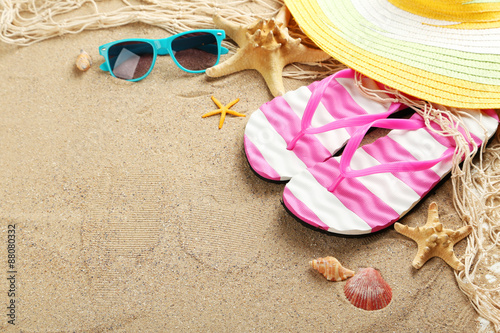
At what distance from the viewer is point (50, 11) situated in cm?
172

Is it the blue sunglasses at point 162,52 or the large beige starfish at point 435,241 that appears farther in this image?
the blue sunglasses at point 162,52

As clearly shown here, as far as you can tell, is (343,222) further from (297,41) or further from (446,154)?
(297,41)

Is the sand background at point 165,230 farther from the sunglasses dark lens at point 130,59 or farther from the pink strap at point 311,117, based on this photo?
the pink strap at point 311,117

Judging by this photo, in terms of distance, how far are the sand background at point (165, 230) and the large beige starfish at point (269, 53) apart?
5 centimetres

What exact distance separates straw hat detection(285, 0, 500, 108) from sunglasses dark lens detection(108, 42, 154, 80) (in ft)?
1.96

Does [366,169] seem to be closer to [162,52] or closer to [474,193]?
[474,193]

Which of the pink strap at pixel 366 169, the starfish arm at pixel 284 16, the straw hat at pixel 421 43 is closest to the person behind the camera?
the pink strap at pixel 366 169

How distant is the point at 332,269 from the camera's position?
115 cm

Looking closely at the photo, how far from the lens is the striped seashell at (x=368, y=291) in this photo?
1.12 meters

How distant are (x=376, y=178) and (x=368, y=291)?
344 millimetres

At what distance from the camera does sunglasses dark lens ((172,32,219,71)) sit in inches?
62.7

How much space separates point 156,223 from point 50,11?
1086mm

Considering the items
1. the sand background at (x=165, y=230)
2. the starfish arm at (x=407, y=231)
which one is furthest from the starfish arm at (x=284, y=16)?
the starfish arm at (x=407, y=231)

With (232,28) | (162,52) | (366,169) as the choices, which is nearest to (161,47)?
(162,52)
